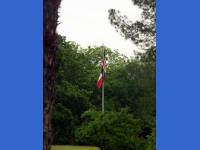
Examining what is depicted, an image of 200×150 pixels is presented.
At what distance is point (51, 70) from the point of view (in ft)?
21.0

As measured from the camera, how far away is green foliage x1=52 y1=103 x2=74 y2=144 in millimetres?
10953

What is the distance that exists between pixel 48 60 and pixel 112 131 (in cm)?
394

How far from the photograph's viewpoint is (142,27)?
403 inches

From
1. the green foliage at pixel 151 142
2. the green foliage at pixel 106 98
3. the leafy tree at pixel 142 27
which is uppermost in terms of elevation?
the leafy tree at pixel 142 27

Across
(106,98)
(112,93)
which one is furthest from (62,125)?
(112,93)

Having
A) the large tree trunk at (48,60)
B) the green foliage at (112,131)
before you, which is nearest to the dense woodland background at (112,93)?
the green foliage at (112,131)

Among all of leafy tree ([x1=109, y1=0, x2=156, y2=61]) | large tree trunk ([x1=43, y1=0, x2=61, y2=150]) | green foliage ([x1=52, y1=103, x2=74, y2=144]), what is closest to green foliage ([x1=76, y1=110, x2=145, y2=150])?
green foliage ([x1=52, y1=103, x2=74, y2=144])

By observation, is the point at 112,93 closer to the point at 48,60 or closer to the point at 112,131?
the point at 112,131

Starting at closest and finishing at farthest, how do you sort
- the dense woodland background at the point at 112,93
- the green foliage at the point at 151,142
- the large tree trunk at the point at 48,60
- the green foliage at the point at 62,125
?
the large tree trunk at the point at 48,60, the green foliage at the point at 151,142, the dense woodland background at the point at 112,93, the green foliage at the point at 62,125

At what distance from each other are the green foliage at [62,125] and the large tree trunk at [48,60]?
4.60m

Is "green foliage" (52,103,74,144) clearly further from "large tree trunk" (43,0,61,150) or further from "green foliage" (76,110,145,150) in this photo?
"large tree trunk" (43,0,61,150)

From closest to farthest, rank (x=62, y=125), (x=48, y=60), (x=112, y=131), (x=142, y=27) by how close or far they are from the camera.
A: (x=48, y=60) < (x=112, y=131) < (x=142, y=27) < (x=62, y=125)

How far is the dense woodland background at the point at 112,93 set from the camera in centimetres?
958

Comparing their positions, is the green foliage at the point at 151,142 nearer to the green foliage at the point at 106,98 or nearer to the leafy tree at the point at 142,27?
the green foliage at the point at 106,98
